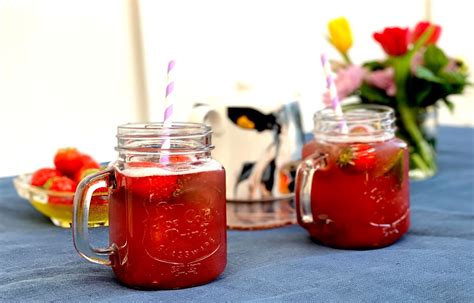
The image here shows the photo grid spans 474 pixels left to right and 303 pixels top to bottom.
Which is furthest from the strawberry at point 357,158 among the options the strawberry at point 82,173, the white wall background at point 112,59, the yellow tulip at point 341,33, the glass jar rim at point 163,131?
the white wall background at point 112,59

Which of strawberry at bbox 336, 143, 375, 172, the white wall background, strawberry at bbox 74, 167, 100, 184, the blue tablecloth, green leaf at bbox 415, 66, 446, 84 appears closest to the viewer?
the blue tablecloth

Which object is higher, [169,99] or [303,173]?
[169,99]

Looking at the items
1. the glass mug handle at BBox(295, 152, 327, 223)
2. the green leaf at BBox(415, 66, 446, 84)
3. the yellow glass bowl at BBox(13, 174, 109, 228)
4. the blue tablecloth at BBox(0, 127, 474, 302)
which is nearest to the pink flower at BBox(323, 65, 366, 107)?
the green leaf at BBox(415, 66, 446, 84)

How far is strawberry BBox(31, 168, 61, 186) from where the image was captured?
1.01 meters

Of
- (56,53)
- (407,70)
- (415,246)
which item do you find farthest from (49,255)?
(56,53)

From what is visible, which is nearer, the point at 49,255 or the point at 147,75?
the point at 49,255

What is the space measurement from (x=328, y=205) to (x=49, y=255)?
0.32 meters

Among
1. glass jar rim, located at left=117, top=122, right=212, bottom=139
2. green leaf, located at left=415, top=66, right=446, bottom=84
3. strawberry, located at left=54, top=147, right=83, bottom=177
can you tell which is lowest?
strawberry, located at left=54, top=147, right=83, bottom=177

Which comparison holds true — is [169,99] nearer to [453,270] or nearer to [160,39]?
[453,270]

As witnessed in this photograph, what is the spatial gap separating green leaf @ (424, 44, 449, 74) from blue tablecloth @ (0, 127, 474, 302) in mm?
303

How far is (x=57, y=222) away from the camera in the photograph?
97cm

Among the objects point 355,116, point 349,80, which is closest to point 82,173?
point 355,116

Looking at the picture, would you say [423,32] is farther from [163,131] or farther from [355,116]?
[163,131]

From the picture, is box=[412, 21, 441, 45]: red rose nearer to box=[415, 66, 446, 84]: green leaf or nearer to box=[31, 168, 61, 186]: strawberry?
box=[415, 66, 446, 84]: green leaf
